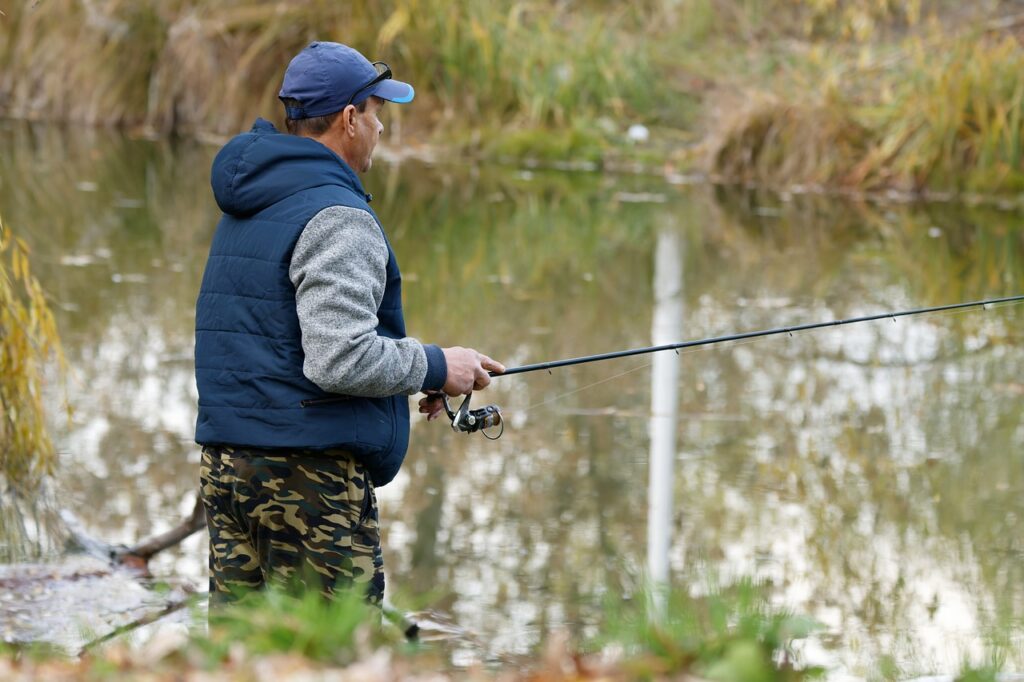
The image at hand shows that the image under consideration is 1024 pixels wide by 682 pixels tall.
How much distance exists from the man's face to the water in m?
0.96

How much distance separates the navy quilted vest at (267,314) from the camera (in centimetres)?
296

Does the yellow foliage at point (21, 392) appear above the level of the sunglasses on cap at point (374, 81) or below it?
below

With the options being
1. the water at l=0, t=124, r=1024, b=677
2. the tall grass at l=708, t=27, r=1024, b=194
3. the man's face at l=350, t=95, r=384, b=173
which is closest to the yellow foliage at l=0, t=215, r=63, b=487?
the water at l=0, t=124, r=1024, b=677

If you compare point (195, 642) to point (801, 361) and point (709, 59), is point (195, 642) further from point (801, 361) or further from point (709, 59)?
point (709, 59)

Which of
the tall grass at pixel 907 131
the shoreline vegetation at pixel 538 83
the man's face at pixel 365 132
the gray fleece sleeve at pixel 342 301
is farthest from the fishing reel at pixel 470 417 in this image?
the shoreline vegetation at pixel 538 83

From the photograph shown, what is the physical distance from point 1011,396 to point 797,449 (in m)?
1.48

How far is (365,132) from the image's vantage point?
3160 mm

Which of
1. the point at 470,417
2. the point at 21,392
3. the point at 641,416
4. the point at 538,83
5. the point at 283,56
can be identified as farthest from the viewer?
the point at 283,56

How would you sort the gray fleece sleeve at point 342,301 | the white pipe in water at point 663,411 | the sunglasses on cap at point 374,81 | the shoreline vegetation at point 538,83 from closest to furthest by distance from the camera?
the gray fleece sleeve at point 342,301
the sunglasses on cap at point 374,81
the white pipe in water at point 663,411
the shoreline vegetation at point 538,83

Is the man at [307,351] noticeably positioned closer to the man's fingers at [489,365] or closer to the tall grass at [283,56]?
the man's fingers at [489,365]

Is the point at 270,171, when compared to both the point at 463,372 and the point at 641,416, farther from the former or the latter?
the point at 641,416

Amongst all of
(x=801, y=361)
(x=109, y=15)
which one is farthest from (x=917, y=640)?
(x=109, y=15)

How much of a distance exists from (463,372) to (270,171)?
55 centimetres

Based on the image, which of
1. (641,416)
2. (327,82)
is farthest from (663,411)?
(327,82)
